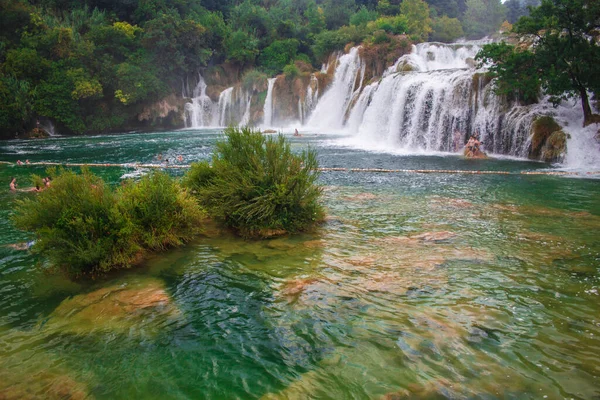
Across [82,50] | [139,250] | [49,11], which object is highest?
[49,11]

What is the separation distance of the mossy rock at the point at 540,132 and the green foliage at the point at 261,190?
42.6 feet

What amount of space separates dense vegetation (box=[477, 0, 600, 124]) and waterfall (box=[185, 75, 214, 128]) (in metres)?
34.2

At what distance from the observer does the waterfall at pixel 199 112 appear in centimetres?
4462

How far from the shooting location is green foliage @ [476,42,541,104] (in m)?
16.2

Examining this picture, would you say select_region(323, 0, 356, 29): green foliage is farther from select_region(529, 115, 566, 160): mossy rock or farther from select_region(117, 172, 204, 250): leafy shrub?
select_region(117, 172, 204, 250): leafy shrub

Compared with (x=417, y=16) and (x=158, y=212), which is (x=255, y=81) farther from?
(x=158, y=212)

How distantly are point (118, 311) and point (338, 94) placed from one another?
34.7 metres

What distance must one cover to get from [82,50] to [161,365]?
41.9 metres

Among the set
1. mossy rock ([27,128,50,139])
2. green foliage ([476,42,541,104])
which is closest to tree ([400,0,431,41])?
green foliage ([476,42,541,104])

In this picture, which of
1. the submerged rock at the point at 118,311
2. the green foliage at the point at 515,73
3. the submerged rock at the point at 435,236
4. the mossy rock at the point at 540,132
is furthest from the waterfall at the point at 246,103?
the submerged rock at the point at 118,311

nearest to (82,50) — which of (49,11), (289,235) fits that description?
(49,11)

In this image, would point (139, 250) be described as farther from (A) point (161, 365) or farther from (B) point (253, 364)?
(B) point (253, 364)

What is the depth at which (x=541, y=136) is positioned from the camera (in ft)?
54.0

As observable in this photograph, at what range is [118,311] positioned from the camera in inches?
190
